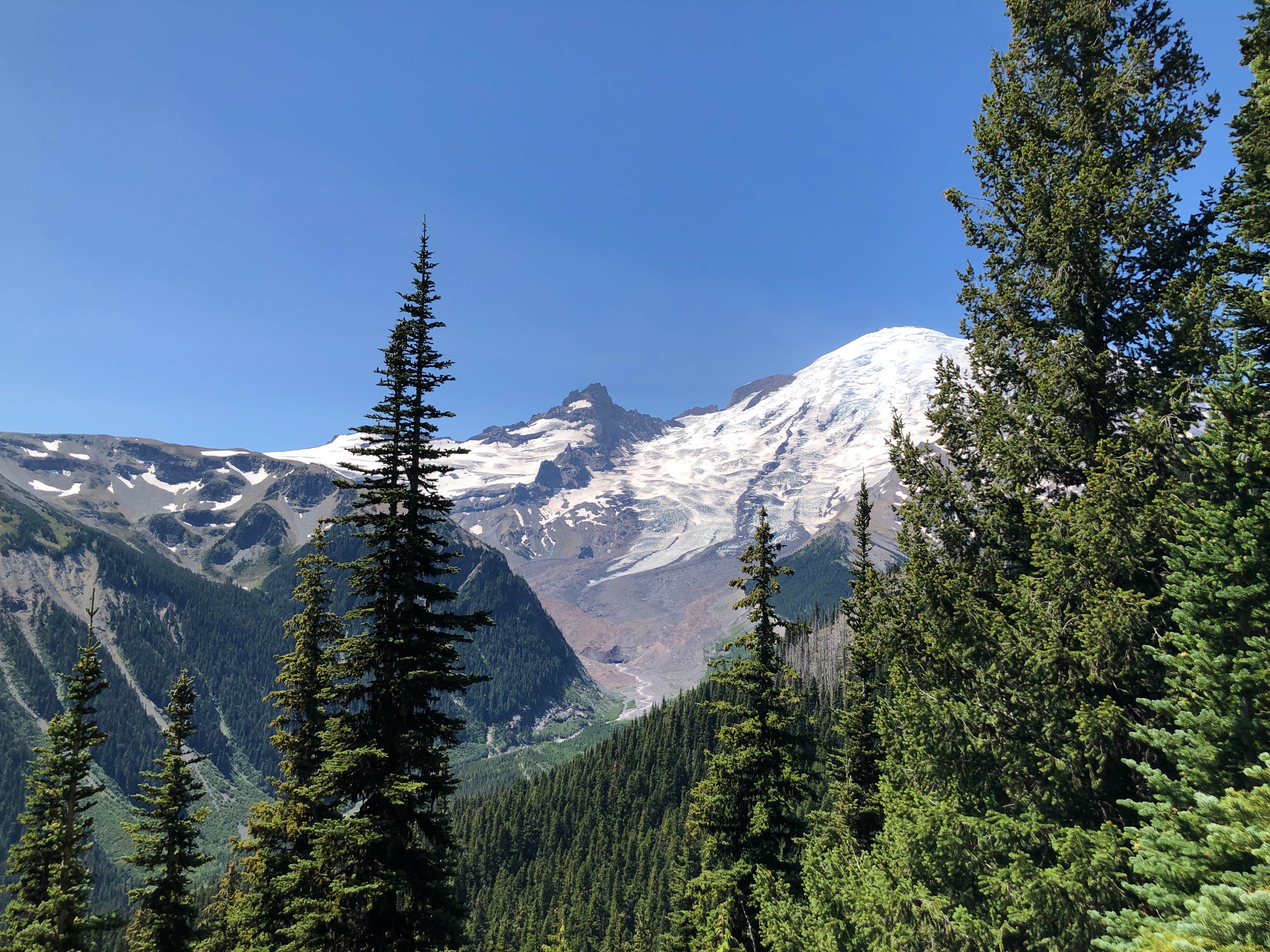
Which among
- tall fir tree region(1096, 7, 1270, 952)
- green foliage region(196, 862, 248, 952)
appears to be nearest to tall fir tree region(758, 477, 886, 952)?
tall fir tree region(1096, 7, 1270, 952)

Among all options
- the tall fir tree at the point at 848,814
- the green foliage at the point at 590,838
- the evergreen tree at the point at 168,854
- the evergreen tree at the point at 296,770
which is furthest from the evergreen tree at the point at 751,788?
the green foliage at the point at 590,838

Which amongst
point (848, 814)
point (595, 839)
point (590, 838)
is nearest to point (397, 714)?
point (848, 814)

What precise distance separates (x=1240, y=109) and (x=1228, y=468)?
18.8 ft

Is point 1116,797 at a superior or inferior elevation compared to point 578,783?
superior

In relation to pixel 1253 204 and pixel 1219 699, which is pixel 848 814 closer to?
pixel 1219 699

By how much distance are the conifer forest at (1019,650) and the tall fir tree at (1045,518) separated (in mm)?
53

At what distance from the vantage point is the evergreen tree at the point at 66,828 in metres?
18.5

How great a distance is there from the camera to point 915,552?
11.3 metres

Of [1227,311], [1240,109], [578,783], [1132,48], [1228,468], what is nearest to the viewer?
[1228,468]

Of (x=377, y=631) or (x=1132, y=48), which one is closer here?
(x=1132, y=48)

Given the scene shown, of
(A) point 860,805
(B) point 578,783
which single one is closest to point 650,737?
(B) point 578,783

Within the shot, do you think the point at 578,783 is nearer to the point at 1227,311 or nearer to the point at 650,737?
the point at 650,737

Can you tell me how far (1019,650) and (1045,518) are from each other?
2070 mm

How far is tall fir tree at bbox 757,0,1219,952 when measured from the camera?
28.2 ft
